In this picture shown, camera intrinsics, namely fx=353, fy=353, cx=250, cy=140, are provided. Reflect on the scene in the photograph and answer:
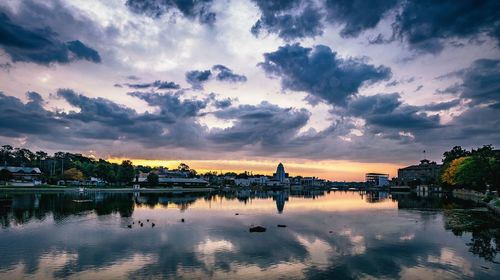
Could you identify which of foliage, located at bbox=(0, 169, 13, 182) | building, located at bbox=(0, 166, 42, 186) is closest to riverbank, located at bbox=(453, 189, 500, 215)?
foliage, located at bbox=(0, 169, 13, 182)

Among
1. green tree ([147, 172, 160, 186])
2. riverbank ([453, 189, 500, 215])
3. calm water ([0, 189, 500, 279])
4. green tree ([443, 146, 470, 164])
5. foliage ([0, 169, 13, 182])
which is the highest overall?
green tree ([443, 146, 470, 164])

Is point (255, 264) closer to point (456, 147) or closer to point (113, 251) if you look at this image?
point (113, 251)

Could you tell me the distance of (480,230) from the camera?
48.1 meters

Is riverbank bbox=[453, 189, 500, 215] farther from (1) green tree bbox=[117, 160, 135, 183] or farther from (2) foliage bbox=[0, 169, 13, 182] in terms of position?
(1) green tree bbox=[117, 160, 135, 183]

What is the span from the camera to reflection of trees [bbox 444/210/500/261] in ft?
119

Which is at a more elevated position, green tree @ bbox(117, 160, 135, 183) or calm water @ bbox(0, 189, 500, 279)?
green tree @ bbox(117, 160, 135, 183)

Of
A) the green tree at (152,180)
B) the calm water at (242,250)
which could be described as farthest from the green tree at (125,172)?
the calm water at (242,250)

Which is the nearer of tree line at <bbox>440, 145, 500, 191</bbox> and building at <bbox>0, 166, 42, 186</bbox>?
tree line at <bbox>440, 145, 500, 191</bbox>

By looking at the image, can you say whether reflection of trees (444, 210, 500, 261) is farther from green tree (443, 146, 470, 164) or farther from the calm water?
green tree (443, 146, 470, 164)

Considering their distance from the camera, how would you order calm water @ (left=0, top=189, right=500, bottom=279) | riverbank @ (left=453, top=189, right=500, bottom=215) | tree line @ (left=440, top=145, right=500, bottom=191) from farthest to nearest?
tree line @ (left=440, top=145, right=500, bottom=191) < riverbank @ (left=453, top=189, right=500, bottom=215) < calm water @ (left=0, top=189, right=500, bottom=279)

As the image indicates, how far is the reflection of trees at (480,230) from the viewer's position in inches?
1428

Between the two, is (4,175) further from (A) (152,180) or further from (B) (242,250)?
(B) (242,250)

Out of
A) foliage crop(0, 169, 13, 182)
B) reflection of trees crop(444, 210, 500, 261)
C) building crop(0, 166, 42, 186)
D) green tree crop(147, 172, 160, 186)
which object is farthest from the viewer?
green tree crop(147, 172, 160, 186)

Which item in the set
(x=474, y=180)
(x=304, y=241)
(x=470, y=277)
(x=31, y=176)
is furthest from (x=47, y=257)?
(x=31, y=176)
